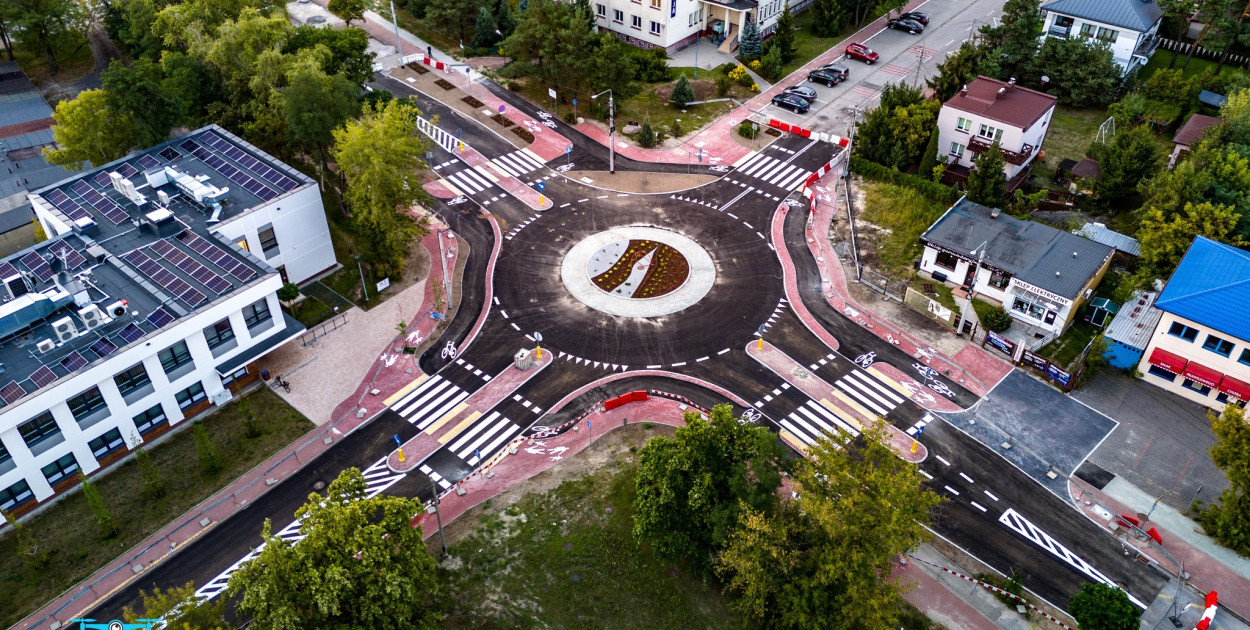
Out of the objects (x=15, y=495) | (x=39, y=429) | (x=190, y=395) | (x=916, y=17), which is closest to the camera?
(x=39, y=429)

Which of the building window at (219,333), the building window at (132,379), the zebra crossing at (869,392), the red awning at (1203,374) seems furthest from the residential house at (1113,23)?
the building window at (132,379)

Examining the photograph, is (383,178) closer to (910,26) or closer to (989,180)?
(989,180)

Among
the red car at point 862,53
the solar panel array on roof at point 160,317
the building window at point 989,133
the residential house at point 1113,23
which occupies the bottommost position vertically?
the red car at point 862,53

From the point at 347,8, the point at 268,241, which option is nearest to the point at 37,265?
the point at 268,241

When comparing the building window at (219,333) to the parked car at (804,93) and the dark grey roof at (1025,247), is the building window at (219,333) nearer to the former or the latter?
the dark grey roof at (1025,247)

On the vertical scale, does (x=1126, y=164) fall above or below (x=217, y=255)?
above

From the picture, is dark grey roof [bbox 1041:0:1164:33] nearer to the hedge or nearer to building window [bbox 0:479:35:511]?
the hedge
